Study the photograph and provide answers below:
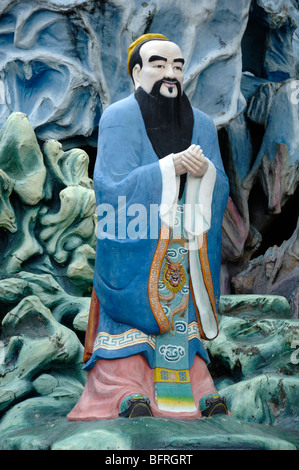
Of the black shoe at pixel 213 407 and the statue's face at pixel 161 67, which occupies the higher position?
the statue's face at pixel 161 67

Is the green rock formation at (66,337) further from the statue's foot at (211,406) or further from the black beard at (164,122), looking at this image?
the black beard at (164,122)

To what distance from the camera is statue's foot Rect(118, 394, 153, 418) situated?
13.1 feet

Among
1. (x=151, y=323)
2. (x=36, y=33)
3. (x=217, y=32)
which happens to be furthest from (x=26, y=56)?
(x=151, y=323)

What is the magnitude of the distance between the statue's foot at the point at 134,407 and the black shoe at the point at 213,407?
1.00 ft

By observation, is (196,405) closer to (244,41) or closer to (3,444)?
(3,444)

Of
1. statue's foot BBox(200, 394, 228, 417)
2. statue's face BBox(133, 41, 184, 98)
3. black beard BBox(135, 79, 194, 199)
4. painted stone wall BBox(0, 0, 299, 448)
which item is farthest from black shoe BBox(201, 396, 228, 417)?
statue's face BBox(133, 41, 184, 98)

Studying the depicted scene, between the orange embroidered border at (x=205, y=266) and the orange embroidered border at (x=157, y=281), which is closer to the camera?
the orange embroidered border at (x=157, y=281)

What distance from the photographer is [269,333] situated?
5.67 m

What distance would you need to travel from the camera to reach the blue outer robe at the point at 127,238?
418cm

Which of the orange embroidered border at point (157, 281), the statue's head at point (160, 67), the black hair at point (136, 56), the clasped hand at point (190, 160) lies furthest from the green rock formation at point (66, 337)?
the statue's head at point (160, 67)

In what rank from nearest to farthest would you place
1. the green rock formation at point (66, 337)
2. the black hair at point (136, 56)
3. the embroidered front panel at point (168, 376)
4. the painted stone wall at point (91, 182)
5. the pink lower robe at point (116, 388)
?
1. the green rock formation at point (66, 337)
2. the pink lower robe at point (116, 388)
3. the embroidered front panel at point (168, 376)
4. the black hair at point (136, 56)
5. the painted stone wall at point (91, 182)

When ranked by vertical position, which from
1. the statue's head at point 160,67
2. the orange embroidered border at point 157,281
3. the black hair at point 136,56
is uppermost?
the black hair at point 136,56

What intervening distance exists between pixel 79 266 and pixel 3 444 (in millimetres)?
1872

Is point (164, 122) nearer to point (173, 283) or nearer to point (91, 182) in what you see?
point (173, 283)
